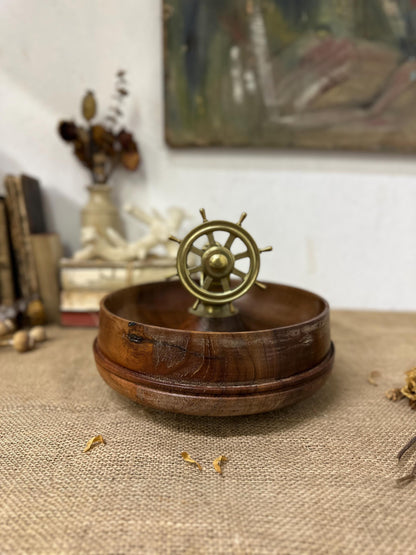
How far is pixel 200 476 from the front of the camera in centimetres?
48

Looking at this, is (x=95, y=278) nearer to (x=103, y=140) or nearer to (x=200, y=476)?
(x=103, y=140)

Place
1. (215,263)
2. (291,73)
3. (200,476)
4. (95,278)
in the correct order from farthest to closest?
(291,73)
(95,278)
(215,263)
(200,476)

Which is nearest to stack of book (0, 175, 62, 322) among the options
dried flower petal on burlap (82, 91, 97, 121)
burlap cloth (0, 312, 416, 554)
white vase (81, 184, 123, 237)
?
white vase (81, 184, 123, 237)

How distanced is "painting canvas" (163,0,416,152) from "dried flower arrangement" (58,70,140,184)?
139 millimetres

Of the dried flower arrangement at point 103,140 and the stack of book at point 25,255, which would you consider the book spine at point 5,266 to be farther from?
the dried flower arrangement at point 103,140

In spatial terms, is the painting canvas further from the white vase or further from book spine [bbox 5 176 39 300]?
book spine [bbox 5 176 39 300]

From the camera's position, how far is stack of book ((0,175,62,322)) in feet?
3.50

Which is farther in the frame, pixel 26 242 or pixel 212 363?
pixel 26 242

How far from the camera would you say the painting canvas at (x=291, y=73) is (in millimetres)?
1151

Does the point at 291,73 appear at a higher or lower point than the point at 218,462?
higher

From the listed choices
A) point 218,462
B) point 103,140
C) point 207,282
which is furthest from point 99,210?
point 218,462

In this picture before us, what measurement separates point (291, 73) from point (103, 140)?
609 mm

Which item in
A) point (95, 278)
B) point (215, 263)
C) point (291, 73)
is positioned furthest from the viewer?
point (291, 73)

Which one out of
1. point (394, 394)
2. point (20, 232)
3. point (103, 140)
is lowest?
point (394, 394)
